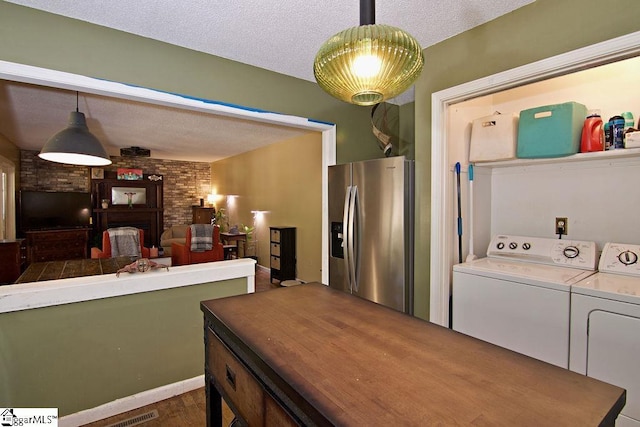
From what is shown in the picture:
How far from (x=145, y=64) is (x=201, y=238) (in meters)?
3.05

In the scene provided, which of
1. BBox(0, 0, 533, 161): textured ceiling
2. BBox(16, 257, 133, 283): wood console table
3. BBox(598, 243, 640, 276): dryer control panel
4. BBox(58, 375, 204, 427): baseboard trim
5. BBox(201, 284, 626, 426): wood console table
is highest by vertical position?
BBox(0, 0, 533, 161): textured ceiling

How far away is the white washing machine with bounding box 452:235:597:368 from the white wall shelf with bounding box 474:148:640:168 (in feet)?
1.82

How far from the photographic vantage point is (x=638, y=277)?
1.86 m

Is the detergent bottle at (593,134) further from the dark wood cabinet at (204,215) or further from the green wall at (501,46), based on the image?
the dark wood cabinet at (204,215)

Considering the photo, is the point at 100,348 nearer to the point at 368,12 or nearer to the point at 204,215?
the point at 368,12

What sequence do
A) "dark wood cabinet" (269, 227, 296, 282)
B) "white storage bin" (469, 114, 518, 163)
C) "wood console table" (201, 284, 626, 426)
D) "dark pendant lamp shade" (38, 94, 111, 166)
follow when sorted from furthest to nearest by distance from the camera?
"dark wood cabinet" (269, 227, 296, 282) < "dark pendant lamp shade" (38, 94, 111, 166) < "white storage bin" (469, 114, 518, 163) < "wood console table" (201, 284, 626, 426)

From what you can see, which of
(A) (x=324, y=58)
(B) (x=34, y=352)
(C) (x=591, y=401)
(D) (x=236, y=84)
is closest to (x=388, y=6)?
(A) (x=324, y=58)

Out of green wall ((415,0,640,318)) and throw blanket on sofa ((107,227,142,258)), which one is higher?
green wall ((415,0,640,318))

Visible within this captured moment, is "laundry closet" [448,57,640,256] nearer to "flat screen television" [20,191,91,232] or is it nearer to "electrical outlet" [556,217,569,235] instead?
"electrical outlet" [556,217,569,235]

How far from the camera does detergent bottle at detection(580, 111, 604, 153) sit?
6.46 ft

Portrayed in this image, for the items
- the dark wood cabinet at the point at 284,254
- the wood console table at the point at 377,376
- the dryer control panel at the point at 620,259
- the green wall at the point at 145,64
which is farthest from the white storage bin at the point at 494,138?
the dark wood cabinet at the point at 284,254

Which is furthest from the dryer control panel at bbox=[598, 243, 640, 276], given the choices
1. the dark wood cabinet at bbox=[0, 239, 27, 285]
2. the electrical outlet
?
the dark wood cabinet at bbox=[0, 239, 27, 285]

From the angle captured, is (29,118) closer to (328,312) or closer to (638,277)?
(328,312)

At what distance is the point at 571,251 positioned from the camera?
2.17 m
